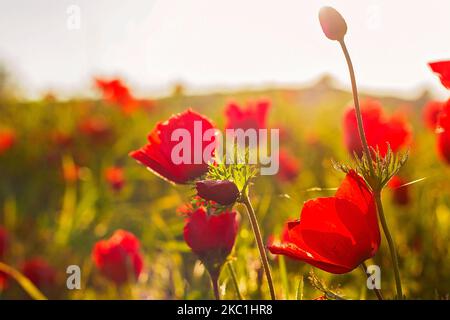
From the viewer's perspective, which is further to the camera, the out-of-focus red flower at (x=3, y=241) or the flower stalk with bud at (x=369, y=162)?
the out-of-focus red flower at (x=3, y=241)

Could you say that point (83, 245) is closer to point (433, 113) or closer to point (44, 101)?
point (433, 113)

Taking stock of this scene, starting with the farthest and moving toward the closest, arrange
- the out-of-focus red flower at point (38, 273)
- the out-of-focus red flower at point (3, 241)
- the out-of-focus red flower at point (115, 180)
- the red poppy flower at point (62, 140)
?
1. the red poppy flower at point (62, 140)
2. the out-of-focus red flower at point (115, 180)
3. the out-of-focus red flower at point (3, 241)
4. the out-of-focus red flower at point (38, 273)

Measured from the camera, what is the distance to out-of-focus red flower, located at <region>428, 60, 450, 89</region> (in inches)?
14.9

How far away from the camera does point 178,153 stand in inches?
17.9

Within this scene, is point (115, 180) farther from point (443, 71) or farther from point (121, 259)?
point (443, 71)

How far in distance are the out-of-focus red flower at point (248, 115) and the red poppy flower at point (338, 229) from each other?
1.33 ft

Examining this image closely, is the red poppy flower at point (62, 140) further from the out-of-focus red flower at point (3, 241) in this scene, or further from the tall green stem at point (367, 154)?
the tall green stem at point (367, 154)

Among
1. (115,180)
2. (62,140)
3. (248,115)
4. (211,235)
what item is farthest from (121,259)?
(62,140)

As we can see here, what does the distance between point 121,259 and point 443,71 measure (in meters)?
0.61

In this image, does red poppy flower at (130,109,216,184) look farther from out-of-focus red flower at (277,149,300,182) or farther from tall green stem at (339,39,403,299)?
out-of-focus red flower at (277,149,300,182)

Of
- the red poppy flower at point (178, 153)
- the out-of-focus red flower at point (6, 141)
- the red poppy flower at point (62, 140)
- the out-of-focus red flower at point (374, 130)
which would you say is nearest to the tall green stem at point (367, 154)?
the red poppy flower at point (178, 153)

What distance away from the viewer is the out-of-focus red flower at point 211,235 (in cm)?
51

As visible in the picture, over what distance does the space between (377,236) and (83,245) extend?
1.23 m
